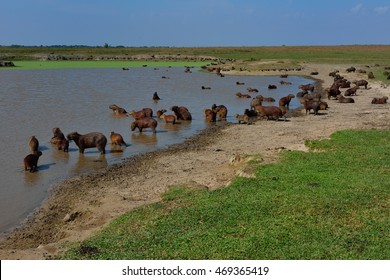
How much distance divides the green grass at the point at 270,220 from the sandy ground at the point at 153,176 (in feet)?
2.86

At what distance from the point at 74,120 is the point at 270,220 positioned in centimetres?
1778

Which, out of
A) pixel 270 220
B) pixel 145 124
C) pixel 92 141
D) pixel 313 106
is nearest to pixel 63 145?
pixel 92 141

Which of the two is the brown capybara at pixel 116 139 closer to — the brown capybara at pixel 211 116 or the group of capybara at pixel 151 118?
the group of capybara at pixel 151 118

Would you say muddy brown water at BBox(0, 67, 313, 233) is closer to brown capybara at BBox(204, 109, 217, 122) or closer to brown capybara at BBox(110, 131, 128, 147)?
brown capybara at BBox(110, 131, 128, 147)

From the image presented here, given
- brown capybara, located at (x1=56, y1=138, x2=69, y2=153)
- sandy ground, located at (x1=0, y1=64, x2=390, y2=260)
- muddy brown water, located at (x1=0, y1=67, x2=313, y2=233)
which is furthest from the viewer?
brown capybara, located at (x1=56, y1=138, x2=69, y2=153)

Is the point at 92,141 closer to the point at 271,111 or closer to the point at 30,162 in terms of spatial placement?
the point at 30,162

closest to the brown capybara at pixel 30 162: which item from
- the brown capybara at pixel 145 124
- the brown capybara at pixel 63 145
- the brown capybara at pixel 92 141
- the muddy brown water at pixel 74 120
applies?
the muddy brown water at pixel 74 120

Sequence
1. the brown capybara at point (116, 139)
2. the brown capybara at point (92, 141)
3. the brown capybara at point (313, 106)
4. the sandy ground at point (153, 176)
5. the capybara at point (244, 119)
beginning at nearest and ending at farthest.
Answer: the sandy ground at point (153, 176)
the brown capybara at point (92, 141)
the brown capybara at point (116, 139)
the capybara at point (244, 119)
the brown capybara at point (313, 106)

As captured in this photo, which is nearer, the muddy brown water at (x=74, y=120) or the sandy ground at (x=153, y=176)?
the sandy ground at (x=153, y=176)

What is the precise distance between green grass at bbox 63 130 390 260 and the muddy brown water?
3497 mm

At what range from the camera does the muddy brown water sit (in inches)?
529

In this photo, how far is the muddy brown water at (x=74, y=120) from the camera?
13438 millimetres

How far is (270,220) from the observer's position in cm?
830

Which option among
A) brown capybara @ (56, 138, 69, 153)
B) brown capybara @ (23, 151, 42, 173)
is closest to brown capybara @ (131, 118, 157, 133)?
brown capybara @ (56, 138, 69, 153)
